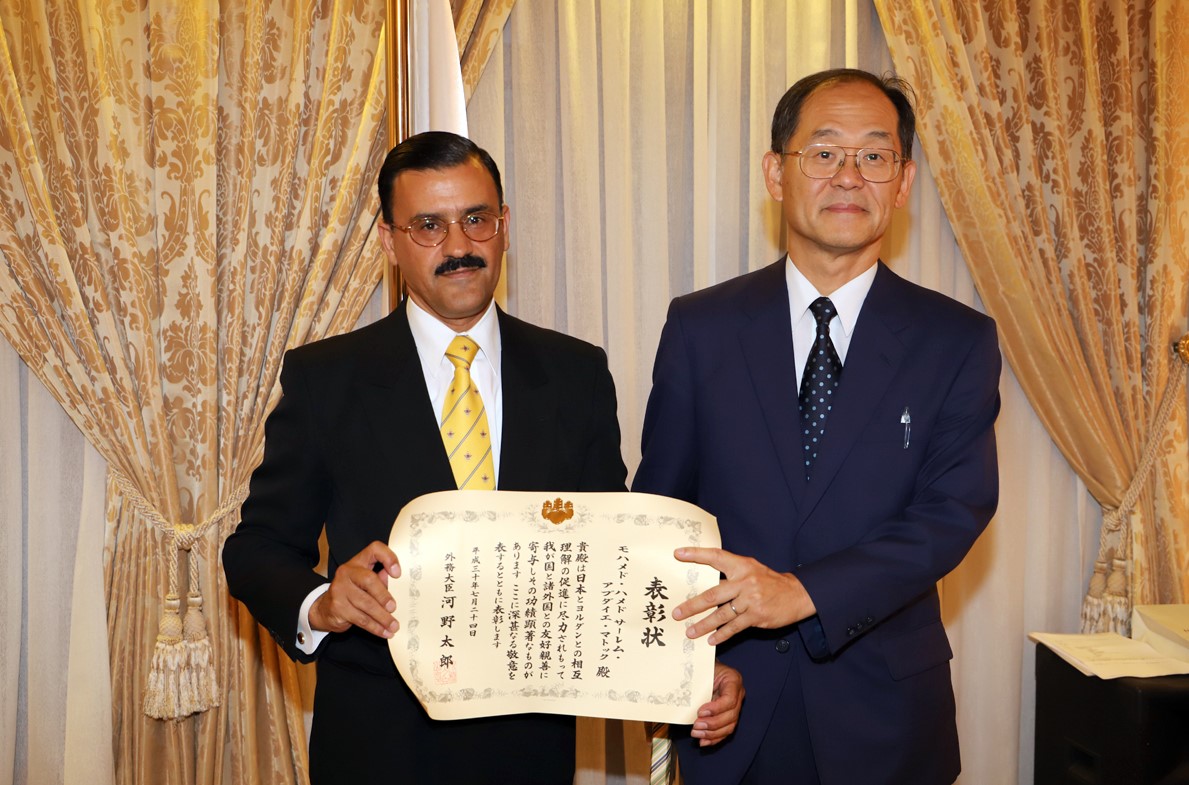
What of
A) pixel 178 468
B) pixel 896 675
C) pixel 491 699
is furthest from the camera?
pixel 178 468

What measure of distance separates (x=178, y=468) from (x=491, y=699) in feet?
5.50

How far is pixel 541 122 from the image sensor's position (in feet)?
9.98

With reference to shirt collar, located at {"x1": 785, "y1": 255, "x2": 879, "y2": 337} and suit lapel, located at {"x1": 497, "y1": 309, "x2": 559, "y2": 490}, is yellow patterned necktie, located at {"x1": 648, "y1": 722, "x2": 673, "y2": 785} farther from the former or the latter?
shirt collar, located at {"x1": 785, "y1": 255, "x2": 879, "y2": 337}

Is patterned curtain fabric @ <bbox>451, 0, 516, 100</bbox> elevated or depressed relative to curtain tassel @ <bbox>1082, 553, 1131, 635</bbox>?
elevated

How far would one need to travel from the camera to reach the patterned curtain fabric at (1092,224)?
3.09 m

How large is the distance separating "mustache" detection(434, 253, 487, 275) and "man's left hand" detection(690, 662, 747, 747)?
85cm

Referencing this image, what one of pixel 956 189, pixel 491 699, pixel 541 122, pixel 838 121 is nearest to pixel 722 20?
pixel 541 122

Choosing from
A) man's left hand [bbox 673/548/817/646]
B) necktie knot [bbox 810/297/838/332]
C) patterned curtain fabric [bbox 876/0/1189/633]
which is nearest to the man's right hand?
man's left hand [bbox 673/548/817/646]

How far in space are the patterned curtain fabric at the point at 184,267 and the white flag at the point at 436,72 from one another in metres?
0.29

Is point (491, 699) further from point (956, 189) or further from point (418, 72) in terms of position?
point (956, 189)

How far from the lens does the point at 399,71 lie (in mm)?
2602

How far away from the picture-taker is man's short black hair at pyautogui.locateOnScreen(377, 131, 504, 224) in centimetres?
187

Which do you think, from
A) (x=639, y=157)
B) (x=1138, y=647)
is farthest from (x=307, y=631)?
(x=1138, y=647)

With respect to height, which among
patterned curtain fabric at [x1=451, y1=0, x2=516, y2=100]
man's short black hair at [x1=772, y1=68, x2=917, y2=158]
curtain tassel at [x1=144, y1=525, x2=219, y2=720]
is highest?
patterned curtain fabric at [x1=451, y1=0, x2=516, y2=100]
